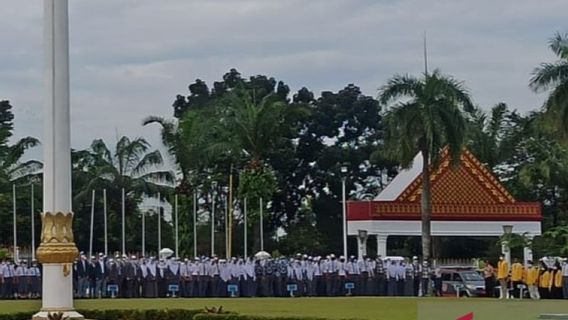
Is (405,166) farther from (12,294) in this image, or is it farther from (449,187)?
(12,294)

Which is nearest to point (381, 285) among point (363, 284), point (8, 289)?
point (363, 284)

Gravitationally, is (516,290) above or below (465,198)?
below

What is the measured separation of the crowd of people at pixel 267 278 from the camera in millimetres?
34906

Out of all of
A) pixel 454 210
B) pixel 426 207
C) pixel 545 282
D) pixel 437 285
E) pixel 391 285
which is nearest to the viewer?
pixel 545 282

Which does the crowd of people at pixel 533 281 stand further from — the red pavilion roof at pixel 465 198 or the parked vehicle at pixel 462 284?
the red pavilion roof at pixel 465 198

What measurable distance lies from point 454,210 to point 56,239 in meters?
28.4

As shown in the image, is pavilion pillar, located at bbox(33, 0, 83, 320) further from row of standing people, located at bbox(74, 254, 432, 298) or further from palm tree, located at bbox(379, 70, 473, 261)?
palm tree, located at bbox(379, 70, 473, 261)

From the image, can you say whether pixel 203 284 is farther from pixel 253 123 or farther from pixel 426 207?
pixel 253 123

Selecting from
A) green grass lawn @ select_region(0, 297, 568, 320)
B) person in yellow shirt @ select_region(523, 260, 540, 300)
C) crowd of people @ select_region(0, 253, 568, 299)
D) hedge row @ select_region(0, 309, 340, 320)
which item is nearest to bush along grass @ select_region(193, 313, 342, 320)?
hedge row @ select_region(0, 309, 340, 320)

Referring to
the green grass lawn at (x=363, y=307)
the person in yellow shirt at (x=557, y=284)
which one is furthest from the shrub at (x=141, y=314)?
the person in yellow shirt at (x=557, y=284)

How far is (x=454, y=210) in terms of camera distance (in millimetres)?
45781

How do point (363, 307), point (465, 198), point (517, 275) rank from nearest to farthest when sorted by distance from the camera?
point (363, 307), point (517, 275), point (465, 198)

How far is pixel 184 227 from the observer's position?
51.5 meters

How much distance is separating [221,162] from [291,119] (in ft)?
13.7
